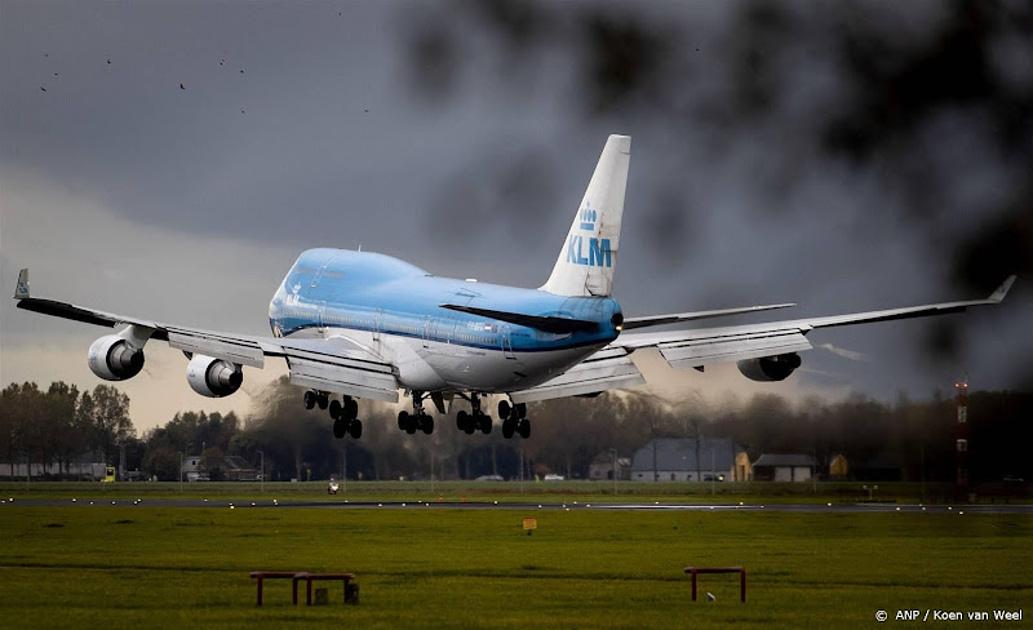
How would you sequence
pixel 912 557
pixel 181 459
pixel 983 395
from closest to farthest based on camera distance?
1. pixel 983 395
2. pixel 912 557
3. pixel 181 459

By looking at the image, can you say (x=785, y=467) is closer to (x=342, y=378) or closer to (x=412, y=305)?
(x=412, y=305)

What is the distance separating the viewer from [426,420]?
85.5m

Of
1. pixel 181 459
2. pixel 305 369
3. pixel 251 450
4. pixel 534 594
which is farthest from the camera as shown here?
pixel 181 459

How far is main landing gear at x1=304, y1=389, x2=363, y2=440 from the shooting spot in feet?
271

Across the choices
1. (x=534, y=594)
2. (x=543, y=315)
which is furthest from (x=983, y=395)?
(x=543, y=315)

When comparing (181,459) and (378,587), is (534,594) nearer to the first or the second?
(378,587)

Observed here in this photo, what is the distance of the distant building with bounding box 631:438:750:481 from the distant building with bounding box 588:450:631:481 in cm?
120

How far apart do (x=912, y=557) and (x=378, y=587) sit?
80.4ft

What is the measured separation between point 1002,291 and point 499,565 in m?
54.2

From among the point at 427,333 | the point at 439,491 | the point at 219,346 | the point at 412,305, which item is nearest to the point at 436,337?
the point at 427,333

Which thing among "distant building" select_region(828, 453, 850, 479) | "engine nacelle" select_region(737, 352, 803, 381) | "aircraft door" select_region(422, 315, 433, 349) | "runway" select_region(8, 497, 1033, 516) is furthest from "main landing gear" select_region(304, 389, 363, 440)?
"distant building" select_region(828, 453, 850, 479)

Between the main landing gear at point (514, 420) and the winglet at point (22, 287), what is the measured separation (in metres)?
22.5

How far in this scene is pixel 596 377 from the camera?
79.9m

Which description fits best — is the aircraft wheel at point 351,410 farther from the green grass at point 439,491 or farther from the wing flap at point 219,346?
the green grass at point 439,491
